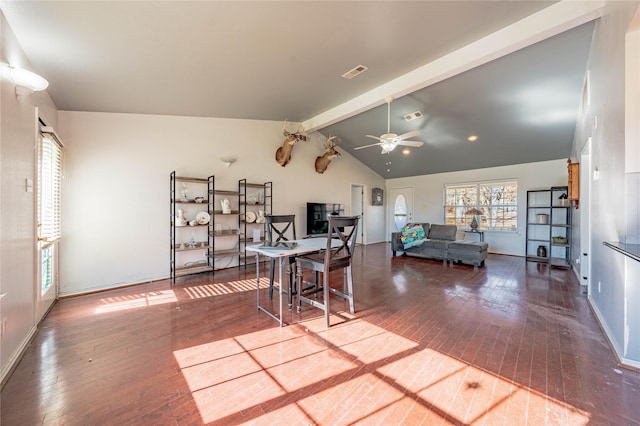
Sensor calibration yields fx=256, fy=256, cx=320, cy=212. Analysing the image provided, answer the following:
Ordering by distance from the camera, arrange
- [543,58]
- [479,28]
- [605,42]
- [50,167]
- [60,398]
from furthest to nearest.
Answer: [543,58] < [50,167] < [479,28] < [605,42] < [60,398]

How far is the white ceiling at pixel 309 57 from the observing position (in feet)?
7.71

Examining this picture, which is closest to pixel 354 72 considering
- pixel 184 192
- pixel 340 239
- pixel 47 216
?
pixel 340 239

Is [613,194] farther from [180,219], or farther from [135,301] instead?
[180,219]

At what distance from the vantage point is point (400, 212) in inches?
361

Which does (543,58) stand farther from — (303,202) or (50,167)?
(50,167)

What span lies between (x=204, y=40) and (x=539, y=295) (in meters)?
5.29

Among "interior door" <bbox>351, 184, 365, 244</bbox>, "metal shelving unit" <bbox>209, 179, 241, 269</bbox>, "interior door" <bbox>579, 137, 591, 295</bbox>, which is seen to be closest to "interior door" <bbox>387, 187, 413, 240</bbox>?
"interior door" <bbox>351, 184, 365, 244</bbox>

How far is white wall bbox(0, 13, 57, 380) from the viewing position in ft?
6.24

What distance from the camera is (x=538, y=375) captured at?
1861 mm

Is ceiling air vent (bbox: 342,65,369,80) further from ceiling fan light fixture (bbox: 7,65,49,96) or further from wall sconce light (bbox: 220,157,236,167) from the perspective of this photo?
ceiling fan light fixture (bbox: 7,65,49,96)

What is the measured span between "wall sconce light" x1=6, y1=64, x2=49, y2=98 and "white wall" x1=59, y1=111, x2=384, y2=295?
6.30 feet

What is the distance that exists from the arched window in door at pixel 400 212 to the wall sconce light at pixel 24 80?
28.7 feet

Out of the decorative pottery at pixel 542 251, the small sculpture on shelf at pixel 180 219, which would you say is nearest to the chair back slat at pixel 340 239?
the small sculpture on shelf at pixel 180 219

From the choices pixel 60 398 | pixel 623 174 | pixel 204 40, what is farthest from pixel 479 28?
pixel 60 398
